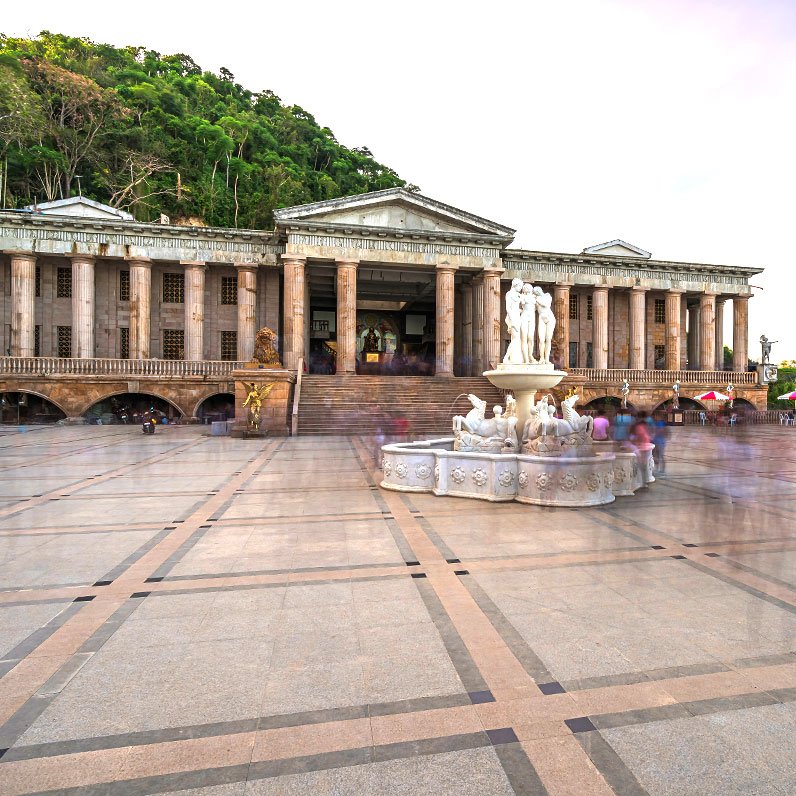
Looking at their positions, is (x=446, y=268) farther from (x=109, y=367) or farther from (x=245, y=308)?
(x=109, y=367)

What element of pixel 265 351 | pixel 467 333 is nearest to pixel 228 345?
pixel 265 351

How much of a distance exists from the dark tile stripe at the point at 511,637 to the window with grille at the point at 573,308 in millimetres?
37981

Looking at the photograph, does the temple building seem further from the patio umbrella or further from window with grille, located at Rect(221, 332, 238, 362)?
the patio umbrella

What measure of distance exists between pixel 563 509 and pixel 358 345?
3671 centimetres

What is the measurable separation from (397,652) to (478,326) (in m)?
32.5

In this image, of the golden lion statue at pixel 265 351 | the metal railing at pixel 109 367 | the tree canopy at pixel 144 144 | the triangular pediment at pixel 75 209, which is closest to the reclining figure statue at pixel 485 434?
the golden lion statue at pixel 265 351

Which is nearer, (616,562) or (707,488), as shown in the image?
(616,562)

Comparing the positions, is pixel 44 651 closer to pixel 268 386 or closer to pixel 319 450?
pixel 319 450

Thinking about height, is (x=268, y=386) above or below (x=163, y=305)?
below

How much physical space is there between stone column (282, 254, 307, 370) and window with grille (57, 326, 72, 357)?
1475 cm

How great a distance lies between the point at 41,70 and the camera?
44281 mm

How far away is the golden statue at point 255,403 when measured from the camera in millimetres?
21719

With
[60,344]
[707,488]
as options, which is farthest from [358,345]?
[707,488]

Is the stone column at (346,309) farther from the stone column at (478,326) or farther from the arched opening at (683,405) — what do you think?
the arched opening at (683,405)
